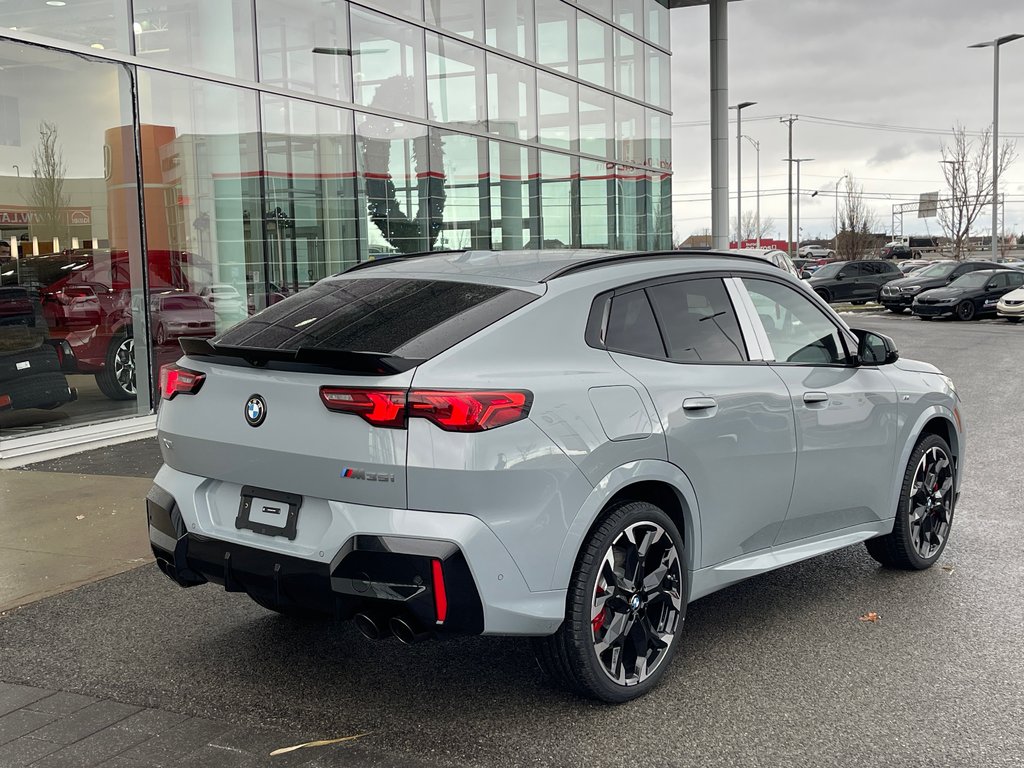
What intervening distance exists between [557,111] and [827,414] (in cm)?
1672

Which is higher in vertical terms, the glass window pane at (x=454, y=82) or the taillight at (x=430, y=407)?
the glass window pane at (x=454, y=82)

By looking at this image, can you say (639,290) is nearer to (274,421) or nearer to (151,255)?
(274,421)

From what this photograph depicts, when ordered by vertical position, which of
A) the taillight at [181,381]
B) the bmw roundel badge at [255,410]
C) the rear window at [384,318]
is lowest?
the bmw roundel badge at [255,410]

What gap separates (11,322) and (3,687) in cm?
689

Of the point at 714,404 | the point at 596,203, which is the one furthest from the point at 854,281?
the point at 714,404

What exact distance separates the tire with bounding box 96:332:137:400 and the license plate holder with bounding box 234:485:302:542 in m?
7.89

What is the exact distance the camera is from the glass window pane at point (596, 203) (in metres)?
21.8

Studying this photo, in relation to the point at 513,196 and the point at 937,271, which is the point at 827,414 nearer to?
the point at 513,196

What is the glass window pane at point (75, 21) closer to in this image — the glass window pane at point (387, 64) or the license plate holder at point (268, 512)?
the glass window pane at point (387, 64)

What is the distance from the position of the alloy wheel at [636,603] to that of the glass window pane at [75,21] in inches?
348

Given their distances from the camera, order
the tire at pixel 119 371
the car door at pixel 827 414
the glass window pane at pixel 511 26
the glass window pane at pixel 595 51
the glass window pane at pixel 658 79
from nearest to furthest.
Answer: the car door at pixel 827 414
the tire at pixel 119 371
the glass window pane at pixel 511 26
the glass window pane at pixel 595 51
the glass window pane at pixel 658 79

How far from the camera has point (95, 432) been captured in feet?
35.4

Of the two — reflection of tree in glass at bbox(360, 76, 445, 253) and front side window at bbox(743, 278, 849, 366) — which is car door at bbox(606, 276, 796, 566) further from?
reflection of tree in glass at bbox(360, 76, 445, 253)

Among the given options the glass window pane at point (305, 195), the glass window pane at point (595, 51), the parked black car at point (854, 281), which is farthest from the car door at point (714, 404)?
the parked black car at point (854, 281)
